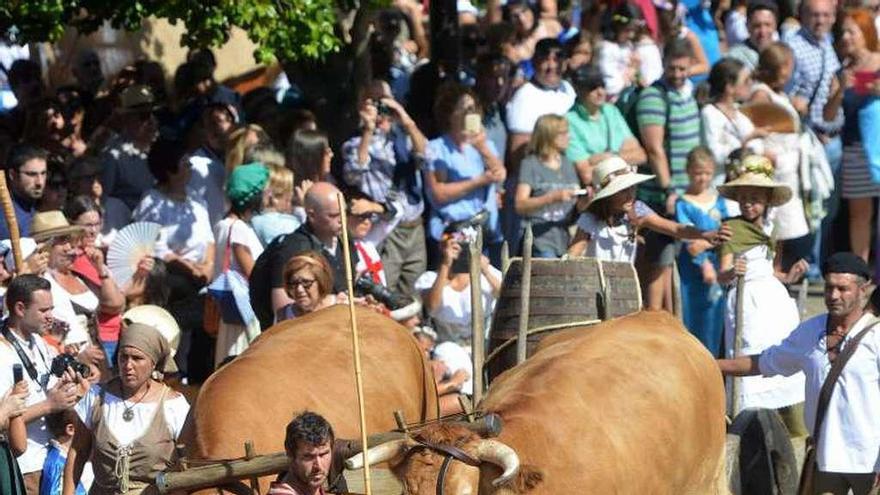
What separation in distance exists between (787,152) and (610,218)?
12.8ft

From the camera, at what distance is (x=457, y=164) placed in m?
Answer: 14.1

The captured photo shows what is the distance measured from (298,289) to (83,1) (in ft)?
9.78

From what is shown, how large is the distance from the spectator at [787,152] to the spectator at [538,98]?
1.55 meters

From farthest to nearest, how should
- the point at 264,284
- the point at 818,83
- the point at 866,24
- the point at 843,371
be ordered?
the point at 866,24, the point at 818,83, the point at 264,284, the point at 843,371

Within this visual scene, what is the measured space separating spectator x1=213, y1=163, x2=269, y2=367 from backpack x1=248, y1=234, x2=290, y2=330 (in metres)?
0.46

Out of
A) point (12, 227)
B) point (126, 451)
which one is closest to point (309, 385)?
point (126, 451)

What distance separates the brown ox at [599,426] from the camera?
8617 mm

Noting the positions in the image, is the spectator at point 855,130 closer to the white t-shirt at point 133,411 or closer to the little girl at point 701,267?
the little girl at point 701,267

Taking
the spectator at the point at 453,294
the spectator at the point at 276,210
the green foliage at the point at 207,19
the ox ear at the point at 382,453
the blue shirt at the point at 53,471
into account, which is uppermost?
the green foliage at the point at 207,19

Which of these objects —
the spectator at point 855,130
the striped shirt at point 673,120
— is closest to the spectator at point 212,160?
the striped shirt at point 673,120

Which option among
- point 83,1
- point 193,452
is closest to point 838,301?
point 193,452

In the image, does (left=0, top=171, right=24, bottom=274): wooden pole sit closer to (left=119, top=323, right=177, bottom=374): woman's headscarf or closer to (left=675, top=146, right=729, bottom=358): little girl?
(left=119, top=323, right=177, bottom=374): woman's headscarf

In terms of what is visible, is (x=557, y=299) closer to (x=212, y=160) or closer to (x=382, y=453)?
(x=382, y=453)

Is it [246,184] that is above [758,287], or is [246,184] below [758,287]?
above
